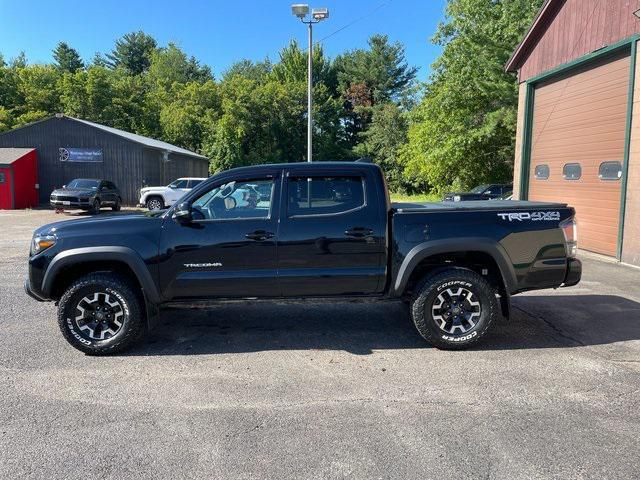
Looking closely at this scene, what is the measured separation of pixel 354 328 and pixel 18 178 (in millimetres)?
25089

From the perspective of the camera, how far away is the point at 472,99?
22969mm

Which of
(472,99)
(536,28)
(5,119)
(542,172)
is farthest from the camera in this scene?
(5,119)

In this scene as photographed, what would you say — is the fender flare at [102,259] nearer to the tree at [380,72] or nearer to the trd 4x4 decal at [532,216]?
the trd 4x4 decal at [532,216]

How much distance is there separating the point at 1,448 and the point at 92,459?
0.65 meters

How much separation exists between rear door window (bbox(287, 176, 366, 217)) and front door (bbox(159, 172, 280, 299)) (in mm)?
242

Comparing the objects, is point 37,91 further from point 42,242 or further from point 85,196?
point 42,242

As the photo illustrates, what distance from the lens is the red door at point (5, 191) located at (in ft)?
79.6

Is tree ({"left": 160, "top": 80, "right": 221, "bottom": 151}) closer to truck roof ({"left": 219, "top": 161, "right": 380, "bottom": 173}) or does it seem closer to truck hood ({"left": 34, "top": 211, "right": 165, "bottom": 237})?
truck hood ({"left": 34, "top": 211, "right": 165, "bottom": 237})

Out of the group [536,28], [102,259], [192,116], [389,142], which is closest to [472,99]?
[536,28]

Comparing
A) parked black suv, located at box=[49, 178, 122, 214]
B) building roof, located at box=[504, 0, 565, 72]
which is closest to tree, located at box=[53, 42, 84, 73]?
parked black suv, located at box=[49, 178, 122, 214]

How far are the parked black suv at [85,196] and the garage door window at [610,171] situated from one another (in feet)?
63.8

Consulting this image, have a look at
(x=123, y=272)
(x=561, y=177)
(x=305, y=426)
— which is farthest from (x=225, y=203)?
A: (x=561, y=177)

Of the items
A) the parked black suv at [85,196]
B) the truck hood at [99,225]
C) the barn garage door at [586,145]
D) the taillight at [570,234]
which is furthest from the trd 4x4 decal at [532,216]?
the parked black suv at [85,196]

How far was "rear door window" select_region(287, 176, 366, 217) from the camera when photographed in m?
4.93
